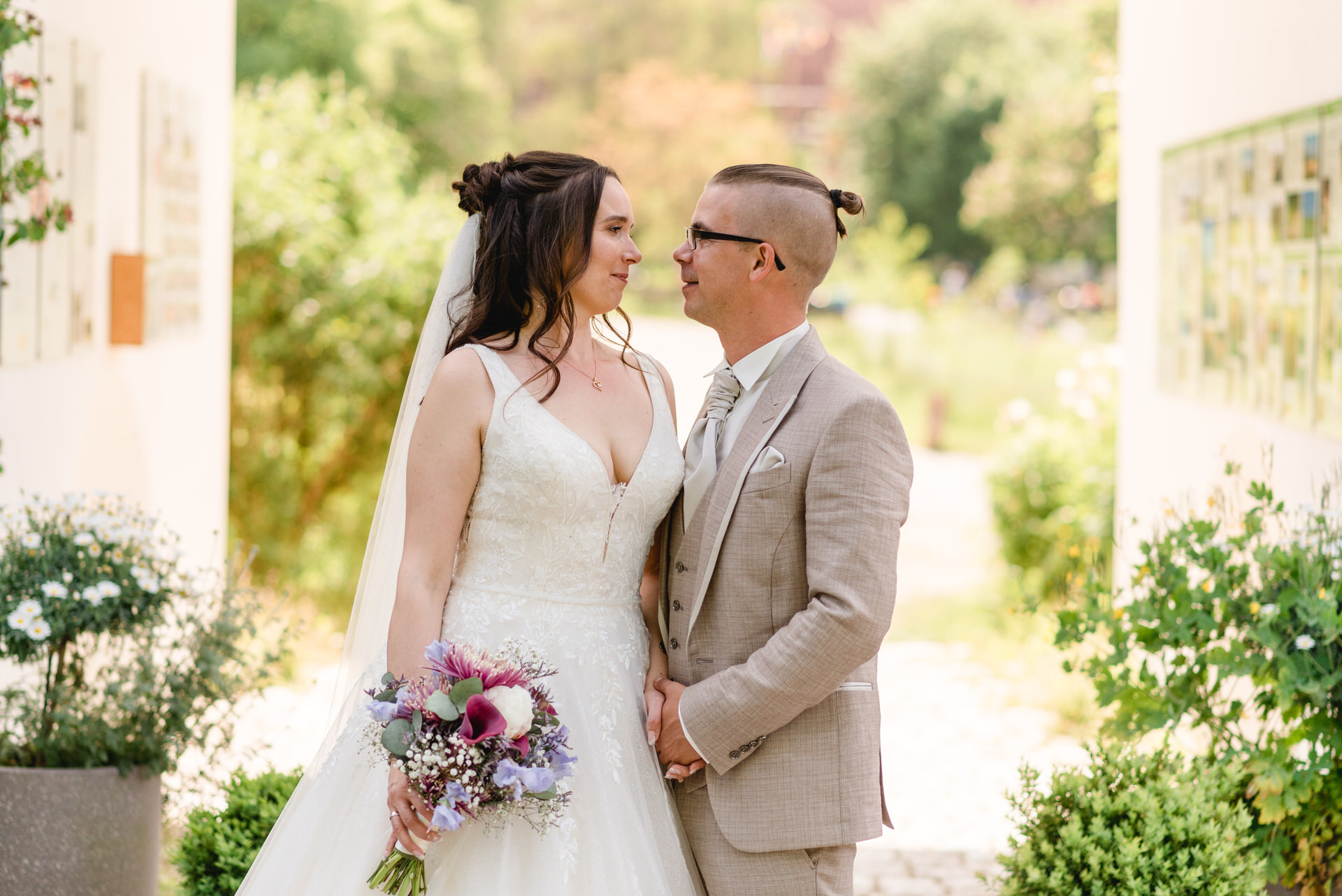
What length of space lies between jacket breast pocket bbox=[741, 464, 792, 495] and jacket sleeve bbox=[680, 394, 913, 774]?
0.05 meters

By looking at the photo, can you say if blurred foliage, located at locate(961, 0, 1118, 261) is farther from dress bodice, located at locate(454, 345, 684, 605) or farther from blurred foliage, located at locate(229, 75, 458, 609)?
dress bodice, located at locate(454, 345, 684, 605)

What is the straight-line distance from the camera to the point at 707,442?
2.60 metres

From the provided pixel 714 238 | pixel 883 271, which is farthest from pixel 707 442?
pixel 883 271

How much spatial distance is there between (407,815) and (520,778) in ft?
0.90

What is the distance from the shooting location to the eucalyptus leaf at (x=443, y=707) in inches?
81.9

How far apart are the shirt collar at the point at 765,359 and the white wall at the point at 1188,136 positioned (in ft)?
6.51

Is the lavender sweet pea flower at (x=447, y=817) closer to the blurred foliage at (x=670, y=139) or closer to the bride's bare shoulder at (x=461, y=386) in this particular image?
the bride's bare shoulder at (x=461, y=386)

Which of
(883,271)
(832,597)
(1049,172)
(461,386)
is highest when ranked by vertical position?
(1049,172)

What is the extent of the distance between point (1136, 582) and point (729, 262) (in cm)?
179

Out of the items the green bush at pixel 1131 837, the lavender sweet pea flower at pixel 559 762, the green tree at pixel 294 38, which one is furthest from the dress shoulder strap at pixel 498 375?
the green tree at pixel 294 38

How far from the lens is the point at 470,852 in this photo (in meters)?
2.32

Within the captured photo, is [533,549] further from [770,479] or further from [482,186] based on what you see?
[482,186]

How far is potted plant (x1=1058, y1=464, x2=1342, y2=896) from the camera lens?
10.6ft

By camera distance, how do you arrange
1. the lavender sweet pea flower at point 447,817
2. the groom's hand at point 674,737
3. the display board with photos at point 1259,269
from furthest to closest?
the display board with photos at point 1259,269
the groom's hand at point 674,737
the lavender sweet pea flower at point 447,817
